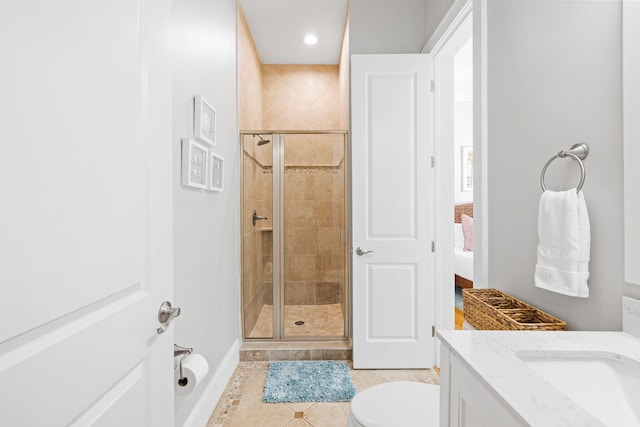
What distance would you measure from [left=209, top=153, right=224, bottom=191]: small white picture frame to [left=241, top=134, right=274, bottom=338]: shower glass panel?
574 millimetres

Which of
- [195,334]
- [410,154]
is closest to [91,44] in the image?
[195,334]

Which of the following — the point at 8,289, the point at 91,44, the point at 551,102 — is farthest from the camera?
the point at 551,102

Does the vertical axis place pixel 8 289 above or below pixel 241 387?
above

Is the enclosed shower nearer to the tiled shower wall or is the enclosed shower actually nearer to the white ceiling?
the tiled shower wall

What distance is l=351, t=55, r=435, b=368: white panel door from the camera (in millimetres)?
2529

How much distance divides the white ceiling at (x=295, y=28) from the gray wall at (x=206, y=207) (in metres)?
0.43

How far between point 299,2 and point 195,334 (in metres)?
2.63

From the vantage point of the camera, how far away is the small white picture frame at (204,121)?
1728mm

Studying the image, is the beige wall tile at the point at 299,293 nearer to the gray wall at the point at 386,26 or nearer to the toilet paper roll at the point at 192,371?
the toilet paper roll at the point at 192,371

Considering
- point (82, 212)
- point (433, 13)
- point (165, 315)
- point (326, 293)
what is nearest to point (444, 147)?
point (433, 13)

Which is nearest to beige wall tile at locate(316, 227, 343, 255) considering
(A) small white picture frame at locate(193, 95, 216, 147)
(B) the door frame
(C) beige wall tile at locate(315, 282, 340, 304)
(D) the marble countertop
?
(C) beige wall tile at locate(315, 282, 340, 304)

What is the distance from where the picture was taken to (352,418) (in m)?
1.27

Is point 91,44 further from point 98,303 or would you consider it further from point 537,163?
point 537,163

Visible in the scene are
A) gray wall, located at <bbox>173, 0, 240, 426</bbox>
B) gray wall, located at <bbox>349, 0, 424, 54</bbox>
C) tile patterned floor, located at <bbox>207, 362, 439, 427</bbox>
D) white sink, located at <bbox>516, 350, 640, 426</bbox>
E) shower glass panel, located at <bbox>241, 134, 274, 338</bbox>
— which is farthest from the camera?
shower glass panel, located at <bbox>241, 134, 274, 338</bbox>
